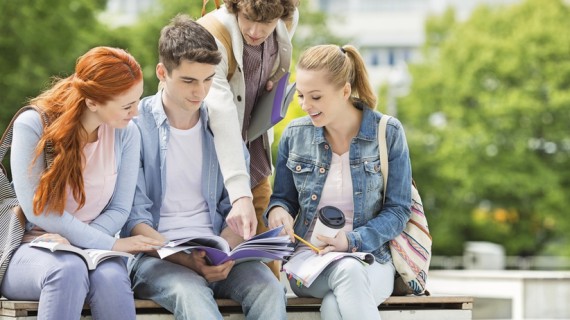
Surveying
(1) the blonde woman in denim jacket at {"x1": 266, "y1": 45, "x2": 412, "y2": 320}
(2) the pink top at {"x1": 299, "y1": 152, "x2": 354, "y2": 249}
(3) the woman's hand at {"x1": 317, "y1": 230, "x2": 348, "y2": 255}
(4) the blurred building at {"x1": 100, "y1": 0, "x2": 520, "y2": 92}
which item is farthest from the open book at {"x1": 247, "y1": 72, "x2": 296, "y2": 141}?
(4) the blurred building at {"x1": 100, "y1": 0, "x2": 520, "y2": 92}

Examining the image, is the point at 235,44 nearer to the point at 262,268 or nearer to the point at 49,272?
the point at 262,268

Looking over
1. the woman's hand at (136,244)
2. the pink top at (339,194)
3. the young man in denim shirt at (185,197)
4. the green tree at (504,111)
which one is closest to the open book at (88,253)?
the woman's hand at (136,244)

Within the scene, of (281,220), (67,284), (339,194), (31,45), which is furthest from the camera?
(31,45)

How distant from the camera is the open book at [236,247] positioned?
4.63 m

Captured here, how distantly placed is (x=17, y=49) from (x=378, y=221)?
16.2 meters

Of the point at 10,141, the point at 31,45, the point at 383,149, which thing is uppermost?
the point at 10,141

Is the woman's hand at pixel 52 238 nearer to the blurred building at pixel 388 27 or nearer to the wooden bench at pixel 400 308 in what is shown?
the wooden bench at pixel 400 308

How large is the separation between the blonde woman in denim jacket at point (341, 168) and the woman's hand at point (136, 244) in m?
0.65

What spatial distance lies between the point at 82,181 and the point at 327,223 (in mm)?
1115

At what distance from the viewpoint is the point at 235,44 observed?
5379 mm

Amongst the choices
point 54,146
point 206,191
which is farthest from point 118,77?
point 206,191

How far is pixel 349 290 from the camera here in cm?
486

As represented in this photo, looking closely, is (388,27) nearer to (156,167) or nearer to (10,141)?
(156,167)

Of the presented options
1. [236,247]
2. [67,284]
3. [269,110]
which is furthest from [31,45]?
[67,284]
